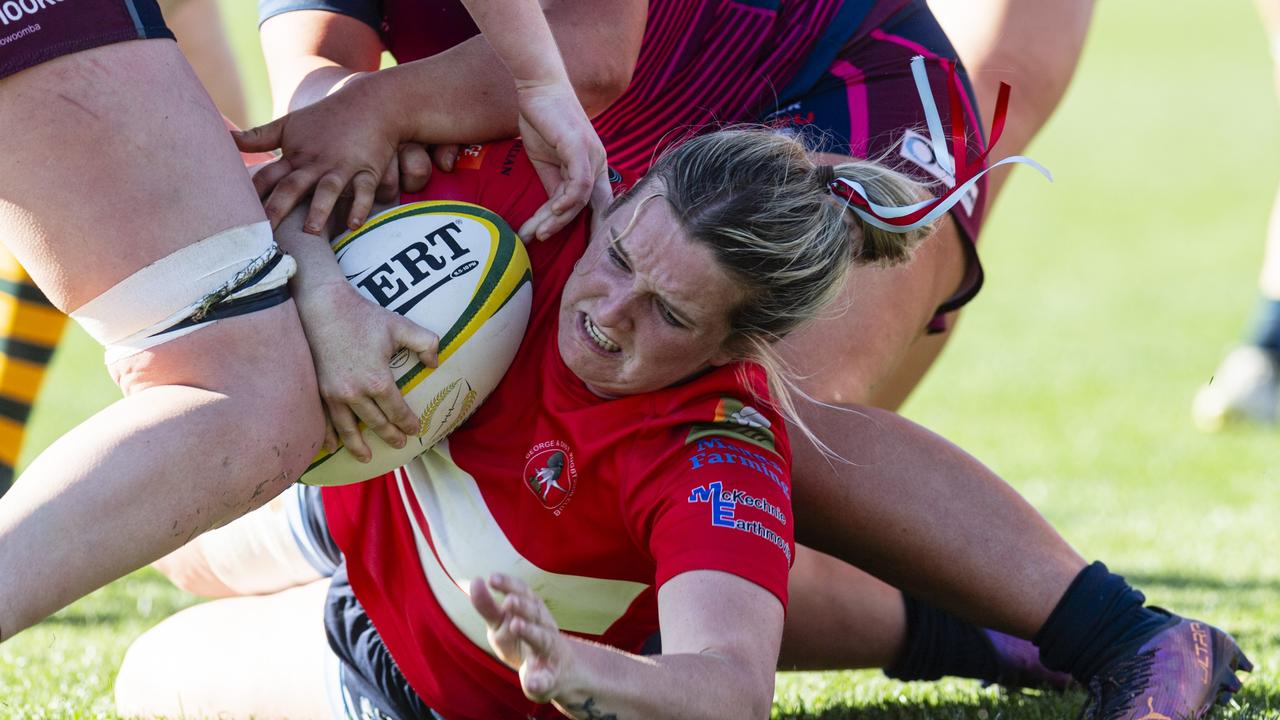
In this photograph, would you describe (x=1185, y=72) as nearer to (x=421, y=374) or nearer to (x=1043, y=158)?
(x=1043, y=158)

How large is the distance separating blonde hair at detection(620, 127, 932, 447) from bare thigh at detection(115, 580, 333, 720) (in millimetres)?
1213

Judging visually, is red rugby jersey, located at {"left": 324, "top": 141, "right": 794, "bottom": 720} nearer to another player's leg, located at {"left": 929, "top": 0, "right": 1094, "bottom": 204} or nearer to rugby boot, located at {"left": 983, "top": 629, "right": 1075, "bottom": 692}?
rugby boot, located at {"left": 983, "top": 629, "right": 1075, "bottom": 692}

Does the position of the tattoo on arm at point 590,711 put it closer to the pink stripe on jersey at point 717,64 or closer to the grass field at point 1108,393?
the grass field at point 1108,393

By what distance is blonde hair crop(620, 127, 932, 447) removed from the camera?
2.33 metres

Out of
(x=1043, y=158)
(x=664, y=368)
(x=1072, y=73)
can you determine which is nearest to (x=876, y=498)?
(x=664, y=368)

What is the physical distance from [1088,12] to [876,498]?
1.77 m

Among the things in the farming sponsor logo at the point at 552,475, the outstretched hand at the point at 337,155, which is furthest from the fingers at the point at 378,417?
the outstretched hand at the point at 337,155

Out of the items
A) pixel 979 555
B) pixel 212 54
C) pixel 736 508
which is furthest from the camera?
pixel 212 54

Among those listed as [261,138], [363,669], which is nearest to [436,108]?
[261,138]

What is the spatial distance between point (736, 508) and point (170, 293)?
2.89ft

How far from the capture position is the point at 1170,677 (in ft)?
8.78

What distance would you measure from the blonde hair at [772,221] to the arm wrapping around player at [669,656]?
1.36 feet

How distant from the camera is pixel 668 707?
6.31ft

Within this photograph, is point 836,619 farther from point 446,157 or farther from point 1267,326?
point 1267,326
